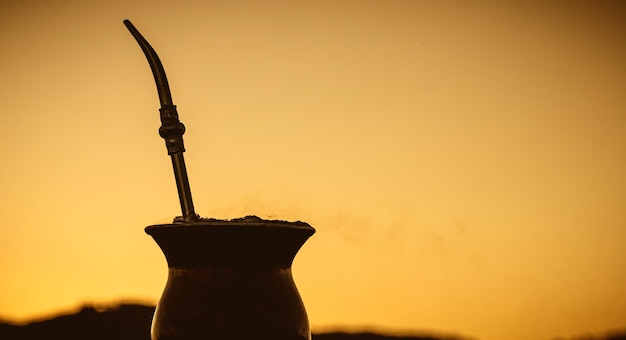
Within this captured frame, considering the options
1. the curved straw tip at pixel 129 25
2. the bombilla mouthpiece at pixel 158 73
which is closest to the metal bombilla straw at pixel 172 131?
the bombilla mouthpiece at pixel 158 73

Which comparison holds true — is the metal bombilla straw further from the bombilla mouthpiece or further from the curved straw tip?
the curved straw tip

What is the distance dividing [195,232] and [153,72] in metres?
0.75

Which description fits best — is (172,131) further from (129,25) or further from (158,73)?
(129,25)

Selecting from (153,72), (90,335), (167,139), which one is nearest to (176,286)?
(167,139)

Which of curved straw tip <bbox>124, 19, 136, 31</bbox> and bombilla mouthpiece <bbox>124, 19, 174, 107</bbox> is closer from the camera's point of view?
bombilla mouthpiece <bbox>124, 19, 174, 107</bbox>

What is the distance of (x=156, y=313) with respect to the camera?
2.18 m

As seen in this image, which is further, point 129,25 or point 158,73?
point 129,25

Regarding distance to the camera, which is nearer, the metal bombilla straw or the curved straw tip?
the metal bombilla straw

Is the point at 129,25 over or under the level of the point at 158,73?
over

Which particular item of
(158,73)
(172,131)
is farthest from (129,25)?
(172,131)

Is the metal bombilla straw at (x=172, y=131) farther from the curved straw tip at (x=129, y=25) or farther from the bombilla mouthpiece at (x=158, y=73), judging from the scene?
the curved straw tip at (x=129, y=25)

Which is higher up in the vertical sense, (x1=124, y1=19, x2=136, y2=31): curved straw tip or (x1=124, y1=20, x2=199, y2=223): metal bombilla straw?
(x1=124, y1=19, x2=136, y2=31): curved straw tip

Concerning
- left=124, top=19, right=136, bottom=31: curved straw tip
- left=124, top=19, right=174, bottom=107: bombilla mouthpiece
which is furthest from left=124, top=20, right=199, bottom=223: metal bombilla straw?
left=124, top=19, right=136, bottom=31: curved straw tip

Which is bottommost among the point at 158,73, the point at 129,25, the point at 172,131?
the point at 172,131
